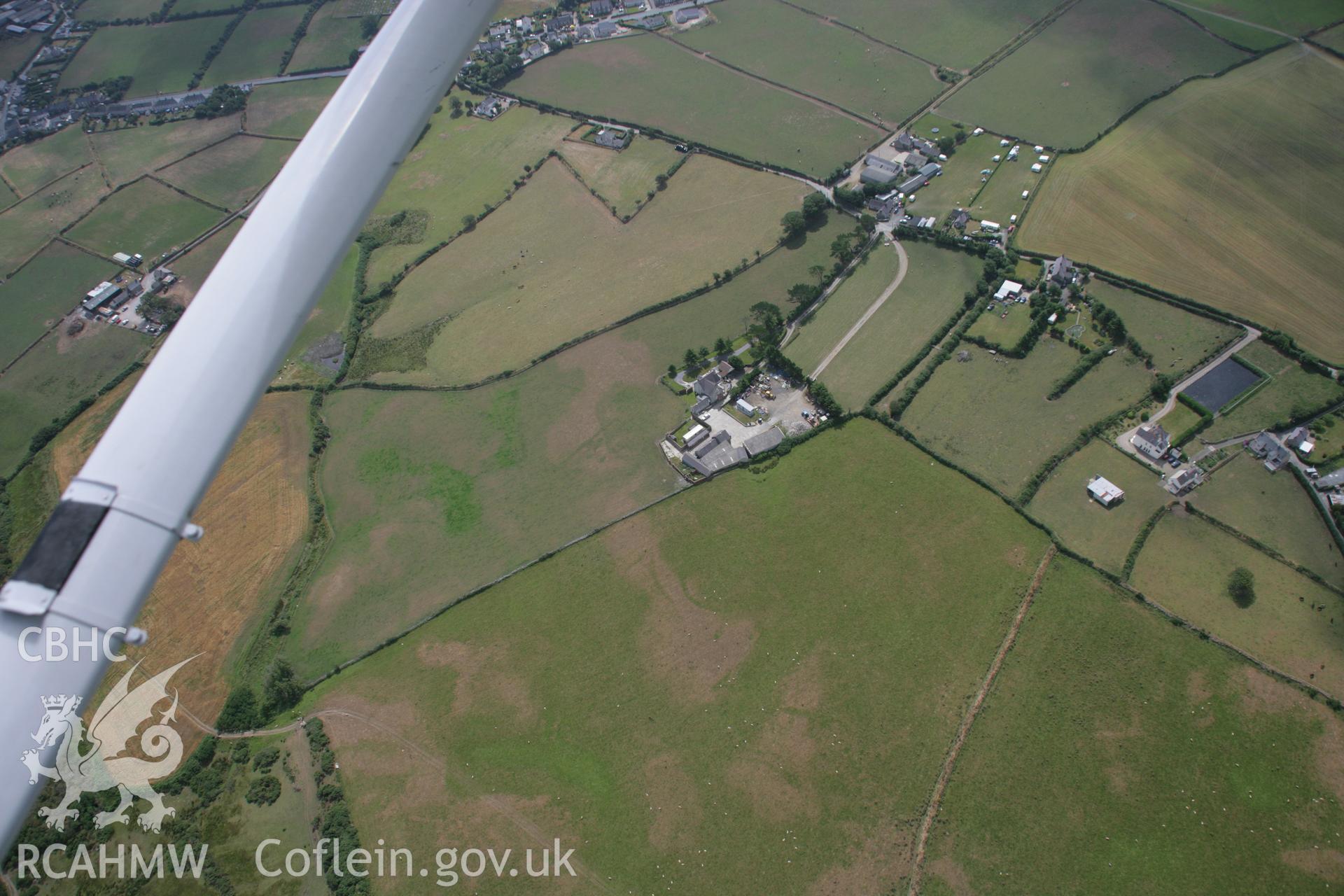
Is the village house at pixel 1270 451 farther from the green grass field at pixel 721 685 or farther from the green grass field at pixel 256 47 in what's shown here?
the green grass field at pixel 256 47

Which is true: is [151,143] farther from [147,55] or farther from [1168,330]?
[1168,330]

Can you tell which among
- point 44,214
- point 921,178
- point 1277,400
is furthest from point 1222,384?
point 44,214

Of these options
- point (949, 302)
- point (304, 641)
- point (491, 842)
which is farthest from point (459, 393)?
point (949, 302)

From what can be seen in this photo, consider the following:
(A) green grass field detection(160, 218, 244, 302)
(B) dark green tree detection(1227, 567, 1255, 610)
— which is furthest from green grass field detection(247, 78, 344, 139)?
(B) dark green tree detection(1227, 567, 1255, 610)

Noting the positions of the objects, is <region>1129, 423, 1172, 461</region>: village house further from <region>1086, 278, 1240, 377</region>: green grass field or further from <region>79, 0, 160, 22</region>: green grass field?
<region>79, 0, 160, 22</region>: green grass field

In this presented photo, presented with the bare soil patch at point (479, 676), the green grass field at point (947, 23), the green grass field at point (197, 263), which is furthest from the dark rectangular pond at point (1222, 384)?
the green grass field at point (197, 263)
